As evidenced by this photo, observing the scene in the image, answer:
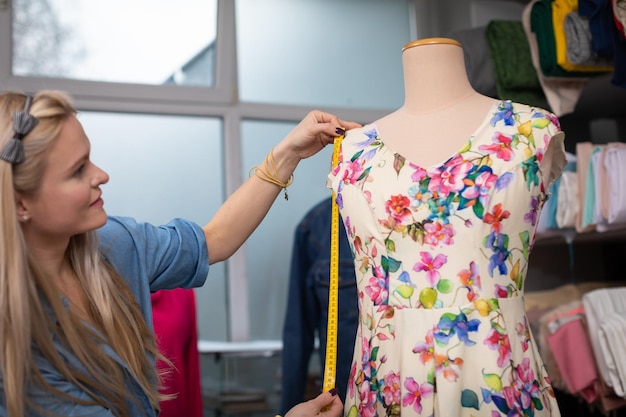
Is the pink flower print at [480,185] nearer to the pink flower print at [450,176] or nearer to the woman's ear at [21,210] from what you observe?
the pink flower print at [450,176]

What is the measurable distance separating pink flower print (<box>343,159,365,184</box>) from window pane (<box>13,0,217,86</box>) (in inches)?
103

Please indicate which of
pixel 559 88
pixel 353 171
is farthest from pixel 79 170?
pixel 559 88

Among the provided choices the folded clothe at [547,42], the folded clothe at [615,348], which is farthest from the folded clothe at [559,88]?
the folded clothe at [615,348]

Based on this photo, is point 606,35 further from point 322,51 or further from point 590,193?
point 322,51

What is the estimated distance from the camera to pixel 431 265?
5.58 ft

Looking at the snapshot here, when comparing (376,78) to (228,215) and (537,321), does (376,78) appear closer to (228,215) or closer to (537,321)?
(537,321)

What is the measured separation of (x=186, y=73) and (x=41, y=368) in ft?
9.82

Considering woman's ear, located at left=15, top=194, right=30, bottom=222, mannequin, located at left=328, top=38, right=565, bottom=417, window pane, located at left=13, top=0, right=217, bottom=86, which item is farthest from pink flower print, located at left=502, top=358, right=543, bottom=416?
window pane, located at left=13, top=0, right=217, bottom=86

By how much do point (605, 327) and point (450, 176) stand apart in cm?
138

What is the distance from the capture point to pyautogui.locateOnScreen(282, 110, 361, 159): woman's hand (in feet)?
6.42

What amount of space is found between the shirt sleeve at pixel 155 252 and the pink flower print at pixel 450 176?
1.97 ft

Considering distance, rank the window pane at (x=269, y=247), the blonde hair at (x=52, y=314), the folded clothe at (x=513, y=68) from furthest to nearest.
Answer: the window pane at (x=269, y=247) < the folded clothe at (x=513, y=68) < the blonde hair at (x=52, y=314)

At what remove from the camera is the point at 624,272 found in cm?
379

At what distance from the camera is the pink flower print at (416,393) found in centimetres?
165
